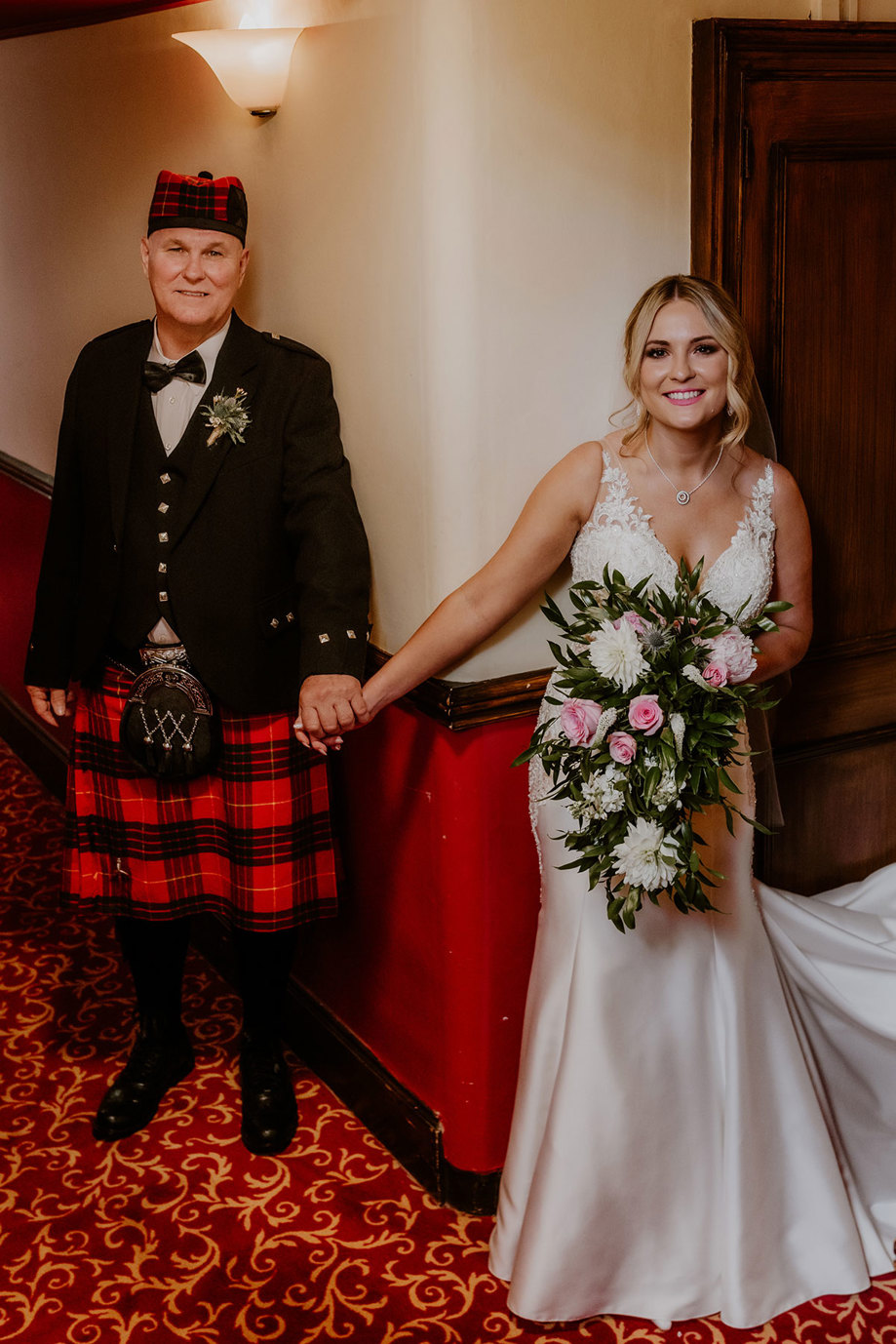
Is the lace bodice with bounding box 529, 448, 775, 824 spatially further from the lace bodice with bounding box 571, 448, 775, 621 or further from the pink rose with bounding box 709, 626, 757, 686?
the pink rose with bounding box 709, 626, 757, 686

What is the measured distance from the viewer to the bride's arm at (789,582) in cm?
235

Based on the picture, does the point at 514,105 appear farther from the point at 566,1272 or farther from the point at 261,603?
the point at 566,1272

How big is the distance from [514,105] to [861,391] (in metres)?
1.01

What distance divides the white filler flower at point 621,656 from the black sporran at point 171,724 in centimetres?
94

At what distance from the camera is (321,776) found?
274 cm

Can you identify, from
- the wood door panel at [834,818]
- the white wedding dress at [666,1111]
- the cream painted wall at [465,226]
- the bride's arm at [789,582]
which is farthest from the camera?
the wood door panel at [834,818]

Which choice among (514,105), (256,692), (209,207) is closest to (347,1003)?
(256,692)

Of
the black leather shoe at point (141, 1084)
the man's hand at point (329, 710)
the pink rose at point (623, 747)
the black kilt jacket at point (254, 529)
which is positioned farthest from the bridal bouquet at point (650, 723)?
the black leather shoe at point (141, 1084)

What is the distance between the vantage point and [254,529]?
2521 mm

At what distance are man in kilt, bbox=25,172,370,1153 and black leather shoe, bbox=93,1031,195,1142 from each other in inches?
0.4

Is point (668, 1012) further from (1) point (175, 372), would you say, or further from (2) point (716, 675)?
(1) point (175, 372)

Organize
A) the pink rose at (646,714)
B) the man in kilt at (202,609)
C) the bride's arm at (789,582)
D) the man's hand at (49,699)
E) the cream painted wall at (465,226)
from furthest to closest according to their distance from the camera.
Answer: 1. the man's hand at (49,699)
2. the man in kilt at (202,609)
3. the bride's arm at (789,582)
4. the cream painted wall at (465,226)
5. the pink rose at (646,714)

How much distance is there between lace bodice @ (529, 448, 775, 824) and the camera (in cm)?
219

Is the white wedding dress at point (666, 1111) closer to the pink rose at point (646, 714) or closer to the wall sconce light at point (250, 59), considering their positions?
the pink rose at point (646, 714)
